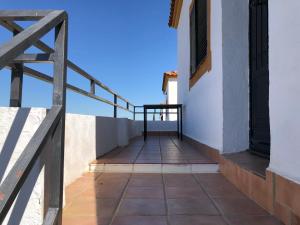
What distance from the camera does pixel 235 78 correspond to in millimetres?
3262

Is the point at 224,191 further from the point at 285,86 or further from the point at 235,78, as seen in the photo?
the point at 235,78

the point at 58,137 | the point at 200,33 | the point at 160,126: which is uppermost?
the point at 200,33

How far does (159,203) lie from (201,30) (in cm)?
346

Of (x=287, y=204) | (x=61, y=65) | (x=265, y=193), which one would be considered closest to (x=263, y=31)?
(x=265, y=193)

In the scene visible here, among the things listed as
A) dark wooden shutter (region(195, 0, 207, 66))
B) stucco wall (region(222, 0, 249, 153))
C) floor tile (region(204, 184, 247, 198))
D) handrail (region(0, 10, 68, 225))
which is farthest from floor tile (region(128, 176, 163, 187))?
dark wooden shutter (region(195, 0, 207, 66))

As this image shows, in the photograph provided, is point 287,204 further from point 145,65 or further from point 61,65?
point 145,65

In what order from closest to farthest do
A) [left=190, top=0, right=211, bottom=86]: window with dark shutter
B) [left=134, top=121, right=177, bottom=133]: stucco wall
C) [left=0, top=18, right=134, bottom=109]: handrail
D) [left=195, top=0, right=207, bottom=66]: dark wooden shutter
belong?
[left=0, top=18, right=134, bottom=109]: handrail → [left=190, top=0, right=211, bottom=86]: window with dark shutter → [left=195, top=0, right=207, bottom=66]: dark wooden shutter → [left=134, top=121, right=177, bottom=133]: stucco wall

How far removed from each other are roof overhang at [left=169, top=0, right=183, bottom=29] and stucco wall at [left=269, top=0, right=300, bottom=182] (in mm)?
6744

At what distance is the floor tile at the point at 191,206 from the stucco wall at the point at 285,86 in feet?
1.61

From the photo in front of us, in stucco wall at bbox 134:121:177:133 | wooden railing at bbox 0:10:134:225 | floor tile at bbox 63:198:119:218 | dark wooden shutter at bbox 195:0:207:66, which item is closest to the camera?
wooden railing at bbox 0:10:134:225

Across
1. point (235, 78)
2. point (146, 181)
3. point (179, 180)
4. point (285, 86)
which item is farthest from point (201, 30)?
point (285, 86)

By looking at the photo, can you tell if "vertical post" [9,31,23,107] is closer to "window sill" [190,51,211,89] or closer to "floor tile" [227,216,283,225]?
"floor tile" [227,216,283,225]

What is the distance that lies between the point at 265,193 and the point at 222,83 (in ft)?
5.03

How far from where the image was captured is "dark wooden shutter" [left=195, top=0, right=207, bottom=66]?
4564 mm
